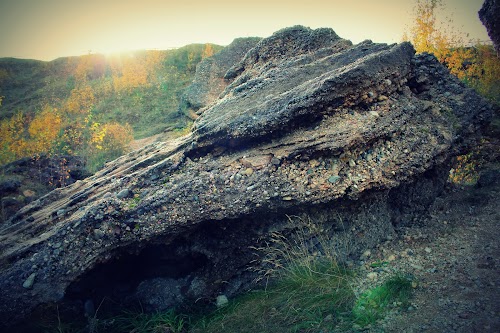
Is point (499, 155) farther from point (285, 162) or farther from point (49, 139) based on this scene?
point (49, 139)

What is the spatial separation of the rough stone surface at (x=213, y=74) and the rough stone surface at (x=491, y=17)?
9981 mm

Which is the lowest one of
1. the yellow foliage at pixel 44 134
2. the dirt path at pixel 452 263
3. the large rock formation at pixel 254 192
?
the dirt path at pixel 452 263

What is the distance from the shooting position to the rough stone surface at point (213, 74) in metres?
15.0

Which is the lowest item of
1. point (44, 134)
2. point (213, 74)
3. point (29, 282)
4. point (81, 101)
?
point (29, 282)

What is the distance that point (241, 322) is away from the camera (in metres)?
3.68

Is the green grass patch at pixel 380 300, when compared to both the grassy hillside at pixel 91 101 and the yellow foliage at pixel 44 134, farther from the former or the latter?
the yellow foliage at pixel 44 134

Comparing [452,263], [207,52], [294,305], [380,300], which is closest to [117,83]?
[207,52]

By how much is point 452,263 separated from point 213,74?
14073mm

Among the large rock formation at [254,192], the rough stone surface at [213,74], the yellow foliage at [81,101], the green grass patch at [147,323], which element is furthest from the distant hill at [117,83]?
the green grass patch at [147,323]

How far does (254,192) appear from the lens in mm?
4223

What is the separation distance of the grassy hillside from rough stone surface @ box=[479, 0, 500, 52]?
537 inches

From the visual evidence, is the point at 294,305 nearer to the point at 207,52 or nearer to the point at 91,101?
the point at 91,101

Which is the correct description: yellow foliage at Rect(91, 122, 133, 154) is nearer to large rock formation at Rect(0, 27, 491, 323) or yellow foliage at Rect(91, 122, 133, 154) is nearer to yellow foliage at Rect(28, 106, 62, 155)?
yellow foliage at Rect(28, 106, 62, 155)

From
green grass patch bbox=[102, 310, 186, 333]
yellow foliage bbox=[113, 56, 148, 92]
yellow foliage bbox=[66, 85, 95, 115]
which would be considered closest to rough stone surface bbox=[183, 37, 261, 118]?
green grass patch bbox=[102, 310, 186, 333]
